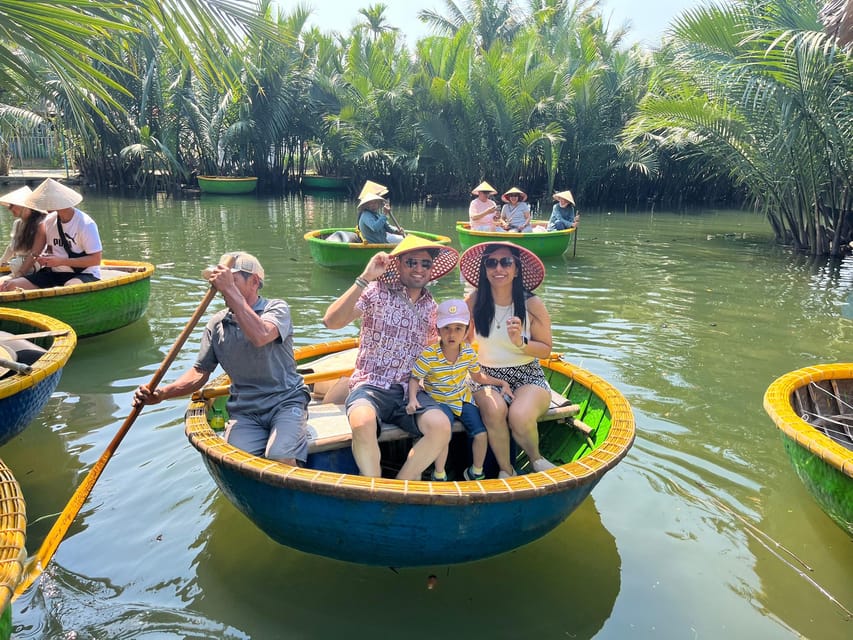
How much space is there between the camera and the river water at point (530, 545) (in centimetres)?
316

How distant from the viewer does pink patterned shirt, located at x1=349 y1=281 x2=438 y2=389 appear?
382 cm

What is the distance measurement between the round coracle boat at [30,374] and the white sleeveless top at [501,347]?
2669 mm

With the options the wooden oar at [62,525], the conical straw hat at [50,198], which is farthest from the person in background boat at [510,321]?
the conical straw hat at [50,198]

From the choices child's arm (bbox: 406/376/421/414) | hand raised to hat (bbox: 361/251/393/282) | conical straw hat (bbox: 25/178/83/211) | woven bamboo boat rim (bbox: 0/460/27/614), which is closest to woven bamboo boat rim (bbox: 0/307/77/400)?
conical straw hat (bbox: 25/178/83/211)

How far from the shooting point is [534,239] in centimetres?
1136

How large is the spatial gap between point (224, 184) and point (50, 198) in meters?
19.4

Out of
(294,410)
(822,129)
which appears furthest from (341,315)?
(822,129)

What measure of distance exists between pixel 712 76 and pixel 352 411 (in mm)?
12238

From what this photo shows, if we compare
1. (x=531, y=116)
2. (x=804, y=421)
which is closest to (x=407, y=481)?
(x=804, y=421)

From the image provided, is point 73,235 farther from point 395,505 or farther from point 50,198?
point 395,505

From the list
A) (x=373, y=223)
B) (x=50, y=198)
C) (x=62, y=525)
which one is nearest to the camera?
(x=62, y=525)

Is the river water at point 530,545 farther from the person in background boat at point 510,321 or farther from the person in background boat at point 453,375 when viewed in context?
the person in background boat at point 510,321

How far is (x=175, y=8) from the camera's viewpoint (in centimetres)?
298

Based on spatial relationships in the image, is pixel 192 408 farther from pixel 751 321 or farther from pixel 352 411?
pixel 751 321
